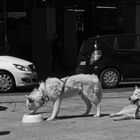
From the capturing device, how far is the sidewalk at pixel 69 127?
855cm

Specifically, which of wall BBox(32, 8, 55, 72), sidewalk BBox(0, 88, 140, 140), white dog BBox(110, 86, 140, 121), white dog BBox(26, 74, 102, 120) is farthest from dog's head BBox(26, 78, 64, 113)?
wall BBox(32, 8, 55, 72)

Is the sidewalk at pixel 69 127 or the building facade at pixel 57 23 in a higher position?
the building facade at pixel 57 23

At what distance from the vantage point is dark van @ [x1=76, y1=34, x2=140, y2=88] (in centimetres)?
1661

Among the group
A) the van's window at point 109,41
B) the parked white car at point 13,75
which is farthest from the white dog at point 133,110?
the van's window at point 109,41

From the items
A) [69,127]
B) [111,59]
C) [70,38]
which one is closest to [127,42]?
[111,59]

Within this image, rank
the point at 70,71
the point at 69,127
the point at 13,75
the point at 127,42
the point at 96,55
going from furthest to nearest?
the point at 70,71 → the point at 127,42 → the point at 96,55 → the point at 13,75 → the point at 69,127

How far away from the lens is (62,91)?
10172 millimetres

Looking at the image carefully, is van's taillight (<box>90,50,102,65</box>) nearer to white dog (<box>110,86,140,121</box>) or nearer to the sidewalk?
the sidewalk

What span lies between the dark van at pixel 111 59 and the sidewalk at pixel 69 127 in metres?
4.35

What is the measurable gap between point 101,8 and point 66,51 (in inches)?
176

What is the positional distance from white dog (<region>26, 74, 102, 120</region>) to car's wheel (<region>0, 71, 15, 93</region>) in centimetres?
561

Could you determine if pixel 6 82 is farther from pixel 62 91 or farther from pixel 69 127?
pixel 69 127

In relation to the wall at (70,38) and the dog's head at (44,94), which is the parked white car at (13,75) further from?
the wall at (70,38)

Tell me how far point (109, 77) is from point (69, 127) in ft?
24.6
